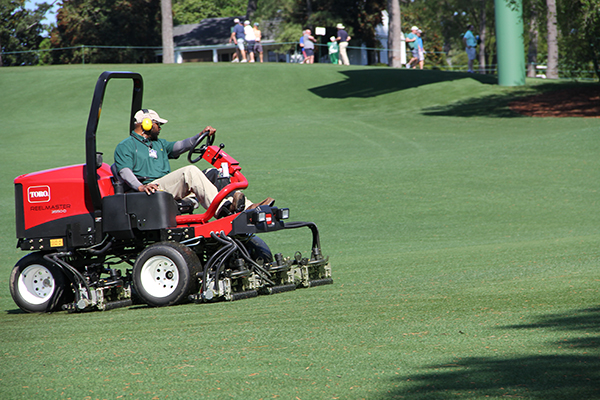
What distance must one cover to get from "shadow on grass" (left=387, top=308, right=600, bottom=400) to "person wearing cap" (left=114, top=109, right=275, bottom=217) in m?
3.87

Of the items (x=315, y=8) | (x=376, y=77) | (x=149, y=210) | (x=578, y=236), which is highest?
(x=315, y=8)

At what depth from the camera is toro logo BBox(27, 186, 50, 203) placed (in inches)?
312

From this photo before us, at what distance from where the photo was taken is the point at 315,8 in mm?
61719

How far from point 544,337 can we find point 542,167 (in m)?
13.9

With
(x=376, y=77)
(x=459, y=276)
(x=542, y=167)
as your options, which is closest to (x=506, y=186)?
(x=542, y=167)

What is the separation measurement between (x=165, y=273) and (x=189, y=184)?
38.7 inches

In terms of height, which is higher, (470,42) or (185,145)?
(470,42)

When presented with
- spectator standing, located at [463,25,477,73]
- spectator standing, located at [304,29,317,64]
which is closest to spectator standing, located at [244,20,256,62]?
spectator standing, located at [304,29,317,64]

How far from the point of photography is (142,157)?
7.95m

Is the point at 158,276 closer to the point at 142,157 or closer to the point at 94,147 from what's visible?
the point at 142,157

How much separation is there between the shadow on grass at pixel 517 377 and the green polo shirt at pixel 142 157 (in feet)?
14.8

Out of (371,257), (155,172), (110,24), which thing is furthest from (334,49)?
(155,172)

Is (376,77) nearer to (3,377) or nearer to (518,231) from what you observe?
(518,231)

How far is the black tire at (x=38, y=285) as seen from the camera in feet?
26.5
